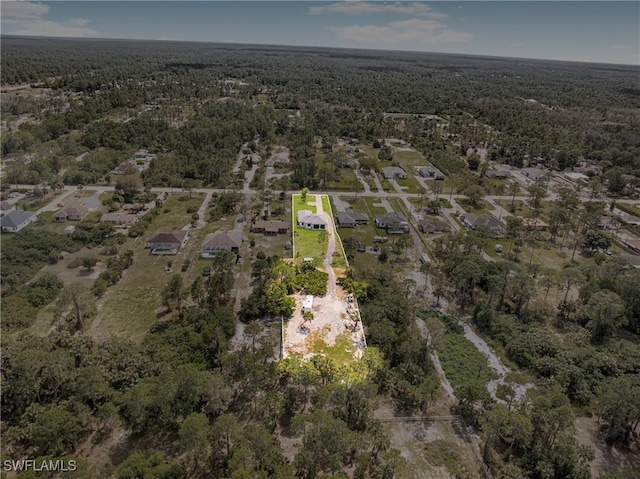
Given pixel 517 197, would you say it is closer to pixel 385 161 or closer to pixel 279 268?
pixel 385 161

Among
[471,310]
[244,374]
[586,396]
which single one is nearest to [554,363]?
[586,396]

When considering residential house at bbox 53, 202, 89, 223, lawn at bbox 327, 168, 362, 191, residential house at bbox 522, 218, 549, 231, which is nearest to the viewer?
residential house at bbox 53, 202, 89, 223

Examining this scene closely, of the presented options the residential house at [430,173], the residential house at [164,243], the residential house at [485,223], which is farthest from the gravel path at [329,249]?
the residential house at [430,173]

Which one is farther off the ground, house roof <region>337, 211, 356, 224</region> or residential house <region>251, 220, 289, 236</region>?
house roof <region>337, 211, 356, 224</region>

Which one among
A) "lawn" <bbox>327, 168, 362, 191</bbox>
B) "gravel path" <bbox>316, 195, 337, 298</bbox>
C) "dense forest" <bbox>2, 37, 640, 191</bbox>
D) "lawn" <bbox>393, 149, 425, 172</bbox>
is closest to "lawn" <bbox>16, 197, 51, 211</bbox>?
"dense forest" <bbox>2, 37, 640, 191</bbox>

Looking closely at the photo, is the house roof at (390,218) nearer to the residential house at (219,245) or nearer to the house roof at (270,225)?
the house roof at (270,225)

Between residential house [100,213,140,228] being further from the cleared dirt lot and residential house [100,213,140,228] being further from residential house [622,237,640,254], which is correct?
residential house [622,237,640,254]
